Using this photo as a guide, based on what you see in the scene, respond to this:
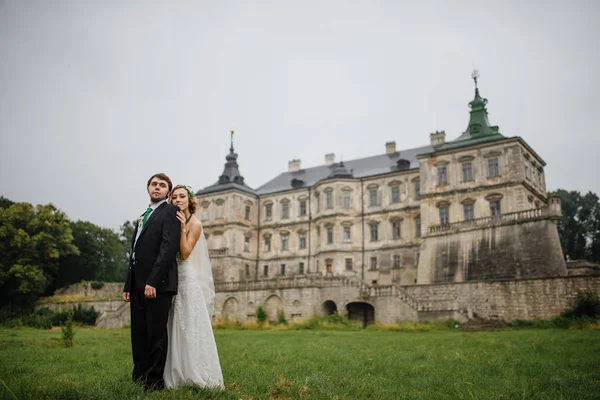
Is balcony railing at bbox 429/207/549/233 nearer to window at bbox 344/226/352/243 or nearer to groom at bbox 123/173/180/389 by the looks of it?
window at bbox 344/226/352/243

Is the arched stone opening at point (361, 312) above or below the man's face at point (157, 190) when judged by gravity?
below

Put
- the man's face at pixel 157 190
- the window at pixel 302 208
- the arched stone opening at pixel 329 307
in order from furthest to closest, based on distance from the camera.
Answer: the window at pixel 302 208
the arched stone opening at pixel 329 307
the man's face at pixel 157 190

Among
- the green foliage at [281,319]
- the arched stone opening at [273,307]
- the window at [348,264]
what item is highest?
the window at [348,264]

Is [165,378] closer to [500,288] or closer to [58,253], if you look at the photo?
[500,288]

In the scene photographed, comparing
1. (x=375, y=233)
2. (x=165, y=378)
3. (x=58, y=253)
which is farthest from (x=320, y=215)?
(x=165, y=378)

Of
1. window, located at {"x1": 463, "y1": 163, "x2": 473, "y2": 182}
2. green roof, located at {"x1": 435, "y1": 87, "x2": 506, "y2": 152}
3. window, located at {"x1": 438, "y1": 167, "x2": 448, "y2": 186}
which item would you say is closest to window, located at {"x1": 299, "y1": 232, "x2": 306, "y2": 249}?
window, located at {"x1": 438, "y1": 167, "x2": 448, "y2": 186}

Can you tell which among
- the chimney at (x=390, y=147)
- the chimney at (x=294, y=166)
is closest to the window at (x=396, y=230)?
the chimney at (x=390, y=147)

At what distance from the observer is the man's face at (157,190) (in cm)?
677

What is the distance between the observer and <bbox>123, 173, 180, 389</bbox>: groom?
6016 millimetres

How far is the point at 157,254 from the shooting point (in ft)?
20.6

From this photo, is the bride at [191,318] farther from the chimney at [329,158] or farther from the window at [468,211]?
the chimney at [329,158]

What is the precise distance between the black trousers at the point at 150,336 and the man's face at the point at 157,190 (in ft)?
4.17

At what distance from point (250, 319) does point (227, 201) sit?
1525 centimetres

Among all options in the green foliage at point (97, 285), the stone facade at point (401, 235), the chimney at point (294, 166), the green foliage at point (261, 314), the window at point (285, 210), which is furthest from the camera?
the chimney at point (294, 166)
